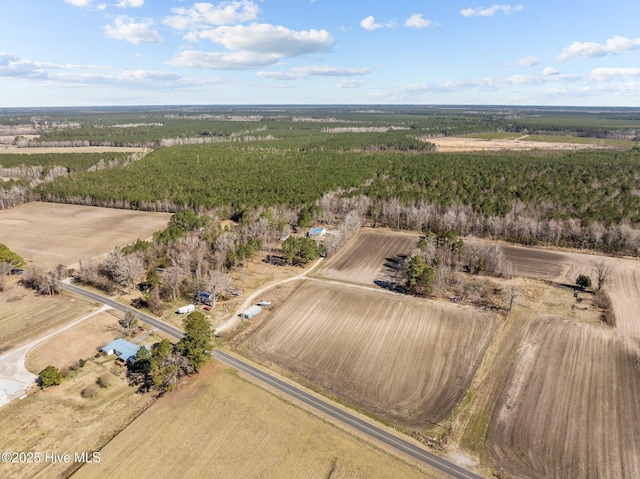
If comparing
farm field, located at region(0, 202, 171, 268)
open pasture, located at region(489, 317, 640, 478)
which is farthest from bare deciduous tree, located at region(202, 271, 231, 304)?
open pasture, located at region(489, 317, 640, 478)

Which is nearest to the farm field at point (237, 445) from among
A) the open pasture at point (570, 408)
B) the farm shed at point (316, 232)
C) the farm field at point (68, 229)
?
the open pasture at point (570, 408)

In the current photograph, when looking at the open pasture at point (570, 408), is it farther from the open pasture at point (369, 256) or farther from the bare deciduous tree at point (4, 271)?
the bare deciduous tree at point (4, 271)

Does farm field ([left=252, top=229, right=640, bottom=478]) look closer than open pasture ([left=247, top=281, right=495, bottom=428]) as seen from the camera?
Yes

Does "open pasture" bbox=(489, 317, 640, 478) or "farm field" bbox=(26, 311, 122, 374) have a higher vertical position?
"farm field" bbox=(26, 311, 122, 374)

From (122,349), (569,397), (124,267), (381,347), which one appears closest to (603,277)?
(569,397)

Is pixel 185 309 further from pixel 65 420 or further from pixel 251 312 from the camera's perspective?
pixel 65 420

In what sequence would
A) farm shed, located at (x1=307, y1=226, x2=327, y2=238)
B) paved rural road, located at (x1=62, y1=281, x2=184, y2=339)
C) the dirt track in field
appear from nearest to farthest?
the dirt track in field, paved rural road, located at (x1=62, y1=281, x2=184, y2=339), farm shed, located at (x1=307, y1=226, x2=327, y2=238)

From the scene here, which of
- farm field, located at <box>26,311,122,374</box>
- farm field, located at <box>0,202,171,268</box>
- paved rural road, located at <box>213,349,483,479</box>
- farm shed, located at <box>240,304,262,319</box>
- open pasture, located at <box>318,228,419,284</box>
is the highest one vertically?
farm field, located at <box>0,202,171,268</box>

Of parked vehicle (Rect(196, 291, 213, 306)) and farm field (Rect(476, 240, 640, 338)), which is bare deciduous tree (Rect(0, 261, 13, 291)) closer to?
parked vehicle (Rect(196, 291, 213, 306))
